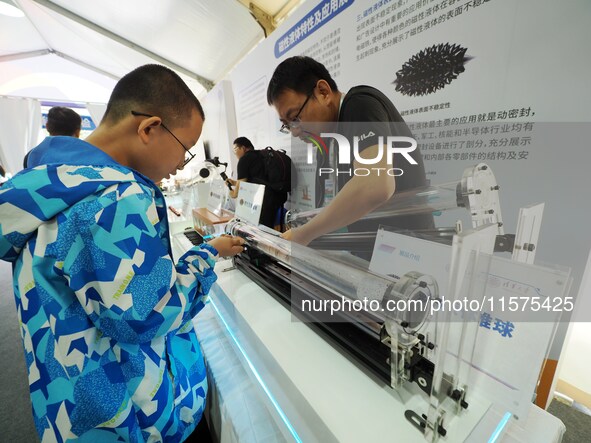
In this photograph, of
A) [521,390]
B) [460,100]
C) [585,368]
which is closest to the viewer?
[521,390]

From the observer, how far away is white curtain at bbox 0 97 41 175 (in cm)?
517

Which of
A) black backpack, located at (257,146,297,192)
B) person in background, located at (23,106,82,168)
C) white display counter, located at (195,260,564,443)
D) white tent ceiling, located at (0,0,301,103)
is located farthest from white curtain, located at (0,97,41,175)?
white display counter, located at (195,260,564,443)

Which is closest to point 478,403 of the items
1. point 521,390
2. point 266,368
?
point 521,390

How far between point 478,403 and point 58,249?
33.8 inches

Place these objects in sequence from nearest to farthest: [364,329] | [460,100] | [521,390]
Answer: [521,390], [364,329], [460,100]

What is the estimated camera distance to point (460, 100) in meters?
0.92

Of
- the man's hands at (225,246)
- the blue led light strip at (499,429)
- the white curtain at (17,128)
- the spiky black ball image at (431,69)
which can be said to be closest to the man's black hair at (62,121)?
the man's hands at (225,246)

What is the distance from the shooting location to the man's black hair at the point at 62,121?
5.72 feet

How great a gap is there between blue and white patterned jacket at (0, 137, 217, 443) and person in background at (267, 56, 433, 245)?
0.66 meters

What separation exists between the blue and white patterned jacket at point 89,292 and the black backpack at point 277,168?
130cm

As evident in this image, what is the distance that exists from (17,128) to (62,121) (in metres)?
6.10

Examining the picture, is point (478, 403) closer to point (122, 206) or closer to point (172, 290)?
point (172, 290)

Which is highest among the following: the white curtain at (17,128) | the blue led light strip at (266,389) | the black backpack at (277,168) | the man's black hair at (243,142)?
the white curtain at (17,128)

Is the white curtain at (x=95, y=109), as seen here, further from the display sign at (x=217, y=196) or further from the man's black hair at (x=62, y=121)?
the display sign at (x=217, y=196)
